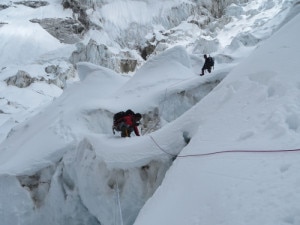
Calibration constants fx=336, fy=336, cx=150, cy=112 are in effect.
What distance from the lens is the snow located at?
12.5 feet

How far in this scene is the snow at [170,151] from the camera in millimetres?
3795

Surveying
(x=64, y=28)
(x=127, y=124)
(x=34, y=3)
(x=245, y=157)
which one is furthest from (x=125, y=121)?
(x=34, y=3)

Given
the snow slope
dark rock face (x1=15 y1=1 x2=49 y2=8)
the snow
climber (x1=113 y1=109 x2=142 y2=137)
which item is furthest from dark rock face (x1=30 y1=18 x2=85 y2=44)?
the snow slope

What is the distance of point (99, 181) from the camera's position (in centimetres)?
839

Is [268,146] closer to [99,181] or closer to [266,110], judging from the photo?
[266,110]

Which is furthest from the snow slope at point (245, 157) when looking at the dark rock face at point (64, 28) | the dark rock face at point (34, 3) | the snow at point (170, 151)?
the dark rock face at point (34, 3)

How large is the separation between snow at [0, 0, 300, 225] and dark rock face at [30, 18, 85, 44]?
63.4 m

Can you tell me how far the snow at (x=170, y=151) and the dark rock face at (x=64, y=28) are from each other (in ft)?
208

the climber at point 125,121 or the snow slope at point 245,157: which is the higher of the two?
the snow slope at point 245,157

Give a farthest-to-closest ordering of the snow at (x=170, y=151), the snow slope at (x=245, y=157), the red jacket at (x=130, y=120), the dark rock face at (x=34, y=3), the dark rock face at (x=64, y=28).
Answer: the dark rock face at (x=34, y=3) → the dark rock face at (x=64, y=28) → the red jacket at (x=130, y=120) → the snow at (x=170, y=151) → the snow slope at (x=245, y=157)

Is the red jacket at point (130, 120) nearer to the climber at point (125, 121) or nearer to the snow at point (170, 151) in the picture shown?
the climber at point (125, 121)

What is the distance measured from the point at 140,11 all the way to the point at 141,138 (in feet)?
262

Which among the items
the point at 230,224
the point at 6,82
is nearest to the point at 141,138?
the point at 230,224

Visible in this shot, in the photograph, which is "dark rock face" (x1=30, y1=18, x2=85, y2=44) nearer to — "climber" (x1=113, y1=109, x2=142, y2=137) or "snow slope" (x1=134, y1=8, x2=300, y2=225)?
"climber" (x1=113, y1=109, x2=142, y2=137)
